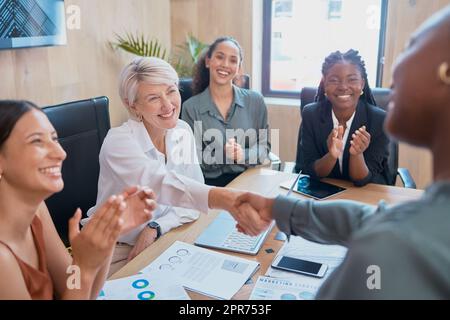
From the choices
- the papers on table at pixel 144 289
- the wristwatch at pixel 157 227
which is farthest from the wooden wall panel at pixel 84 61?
the papers on table at pixel 144 289

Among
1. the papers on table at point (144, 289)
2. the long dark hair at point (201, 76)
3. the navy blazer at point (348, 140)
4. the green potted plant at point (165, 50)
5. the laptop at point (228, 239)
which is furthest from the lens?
the green potted plant at point (165, 50)

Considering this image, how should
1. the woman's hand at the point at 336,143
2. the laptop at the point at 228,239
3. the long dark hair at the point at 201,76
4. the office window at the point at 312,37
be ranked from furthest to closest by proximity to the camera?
1. the office window at the point at 312,37
2. the long dark hair at the point at 201,76
3. the woman's hand at the point at 336,143
4. the laptop at the point at 228,239

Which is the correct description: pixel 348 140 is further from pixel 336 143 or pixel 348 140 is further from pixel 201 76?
pixel 201 76

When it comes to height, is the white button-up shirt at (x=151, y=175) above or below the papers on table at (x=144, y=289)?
above

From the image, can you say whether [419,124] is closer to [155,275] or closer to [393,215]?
[393,215]

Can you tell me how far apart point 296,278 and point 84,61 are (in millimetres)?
2143

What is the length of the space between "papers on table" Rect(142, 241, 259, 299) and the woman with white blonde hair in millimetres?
188

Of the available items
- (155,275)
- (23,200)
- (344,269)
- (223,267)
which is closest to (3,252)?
(23,200)

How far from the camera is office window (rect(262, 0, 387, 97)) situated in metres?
3.53

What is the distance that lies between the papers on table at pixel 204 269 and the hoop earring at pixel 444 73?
80 centimetres

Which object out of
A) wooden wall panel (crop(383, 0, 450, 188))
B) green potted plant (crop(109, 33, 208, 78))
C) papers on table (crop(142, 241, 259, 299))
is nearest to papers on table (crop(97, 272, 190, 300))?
papers on table (crop(142, 241, 259, 299))

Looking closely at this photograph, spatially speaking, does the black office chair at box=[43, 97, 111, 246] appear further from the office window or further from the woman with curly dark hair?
the office window

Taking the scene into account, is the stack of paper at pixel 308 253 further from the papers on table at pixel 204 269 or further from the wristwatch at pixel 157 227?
the wristwatch at pixel 157 227

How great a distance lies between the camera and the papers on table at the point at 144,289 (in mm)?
1164
